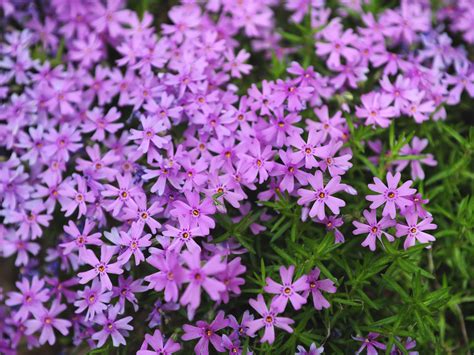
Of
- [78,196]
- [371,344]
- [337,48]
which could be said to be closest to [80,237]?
[78,196]

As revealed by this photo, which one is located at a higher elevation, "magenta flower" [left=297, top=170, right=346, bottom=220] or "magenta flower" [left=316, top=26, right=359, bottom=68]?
"magenta flower" [left=316, top=26, right=359, bottom=68]

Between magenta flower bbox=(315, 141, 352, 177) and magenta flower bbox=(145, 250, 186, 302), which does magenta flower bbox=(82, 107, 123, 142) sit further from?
magenta flower bbox=(315, 141, 352, 177)

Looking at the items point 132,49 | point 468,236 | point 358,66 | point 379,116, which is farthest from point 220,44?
point 468,236

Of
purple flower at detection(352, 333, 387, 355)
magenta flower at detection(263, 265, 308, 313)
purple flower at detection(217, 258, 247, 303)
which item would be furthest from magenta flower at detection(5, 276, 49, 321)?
purple flower at detection(352, 333, 387, 355)

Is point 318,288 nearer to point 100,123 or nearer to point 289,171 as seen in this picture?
point 289,171

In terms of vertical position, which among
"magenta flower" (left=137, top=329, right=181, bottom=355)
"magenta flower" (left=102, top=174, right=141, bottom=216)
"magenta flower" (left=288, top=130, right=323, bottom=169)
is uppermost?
"magenta flower" (left=288, top=130, right=323, bottom=169)

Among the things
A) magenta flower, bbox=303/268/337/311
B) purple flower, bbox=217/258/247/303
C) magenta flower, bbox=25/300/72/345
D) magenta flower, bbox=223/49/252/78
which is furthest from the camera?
magenta flower, bbox=223/49/252/78

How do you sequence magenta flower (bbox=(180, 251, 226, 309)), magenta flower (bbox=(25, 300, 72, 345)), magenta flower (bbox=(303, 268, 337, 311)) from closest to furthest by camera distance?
magenta flower (bbox=(180, 251, 226, 309))
magenta flower (bbox=(303, 268, 337, 311))
magenta flower (bbox=(25, 300, 72, 345))

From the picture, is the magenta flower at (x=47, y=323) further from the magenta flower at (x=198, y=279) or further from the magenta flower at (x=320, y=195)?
the magenta flower at (x=320, y=195)
